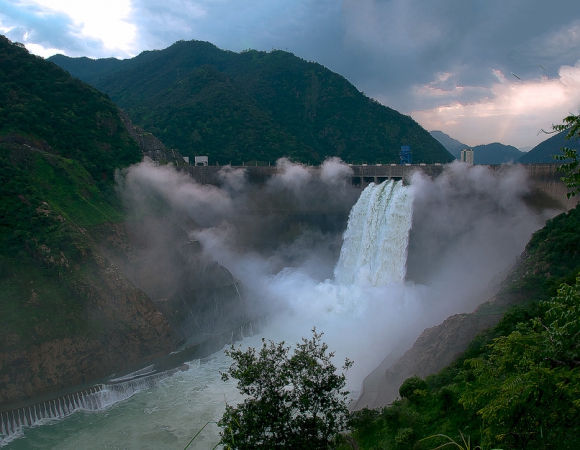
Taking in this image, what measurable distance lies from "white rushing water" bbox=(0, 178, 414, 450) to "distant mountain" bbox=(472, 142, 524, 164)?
146 feet

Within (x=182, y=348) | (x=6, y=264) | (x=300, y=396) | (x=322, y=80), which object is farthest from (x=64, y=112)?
(x=322, y=80)

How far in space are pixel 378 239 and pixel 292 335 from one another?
9449 mm

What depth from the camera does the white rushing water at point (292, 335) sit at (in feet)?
60.5

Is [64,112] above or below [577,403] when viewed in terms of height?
above

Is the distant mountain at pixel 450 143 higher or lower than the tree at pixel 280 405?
higher

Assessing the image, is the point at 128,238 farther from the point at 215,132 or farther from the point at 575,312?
the point at 215,132

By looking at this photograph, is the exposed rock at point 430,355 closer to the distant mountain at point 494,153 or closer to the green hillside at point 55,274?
the green hillside at point 55,274

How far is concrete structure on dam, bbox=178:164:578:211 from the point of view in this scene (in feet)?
100

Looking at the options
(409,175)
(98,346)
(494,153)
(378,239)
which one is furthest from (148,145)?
(494,153)

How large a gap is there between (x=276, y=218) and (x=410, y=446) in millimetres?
29616

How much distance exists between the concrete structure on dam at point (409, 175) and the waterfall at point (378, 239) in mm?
2600

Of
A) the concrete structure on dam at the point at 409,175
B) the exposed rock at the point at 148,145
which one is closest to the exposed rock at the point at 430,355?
the concrete structure on dam at the point at 409,175

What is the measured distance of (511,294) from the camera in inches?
764

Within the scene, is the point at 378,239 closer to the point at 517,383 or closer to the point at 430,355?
the point at 430,355
